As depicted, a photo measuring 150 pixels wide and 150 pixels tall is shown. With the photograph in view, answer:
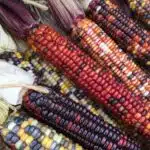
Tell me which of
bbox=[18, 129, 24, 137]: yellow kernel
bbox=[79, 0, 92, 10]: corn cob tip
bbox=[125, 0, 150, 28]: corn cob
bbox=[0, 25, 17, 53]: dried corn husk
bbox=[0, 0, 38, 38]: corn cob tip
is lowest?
bbox=[18, 129, 24, 137]: yellow kernel

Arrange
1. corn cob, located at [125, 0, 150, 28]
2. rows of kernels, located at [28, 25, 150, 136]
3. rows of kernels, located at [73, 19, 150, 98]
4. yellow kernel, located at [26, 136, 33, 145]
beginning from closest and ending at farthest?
yellow kernel, located at [26, 136, 33, 145]
rows of kernels, located at [28, 25, 150, 136]
rows of kernels, located at [73, 19, 150, 98]
corn cob, located at [125, 0, 150, 28]

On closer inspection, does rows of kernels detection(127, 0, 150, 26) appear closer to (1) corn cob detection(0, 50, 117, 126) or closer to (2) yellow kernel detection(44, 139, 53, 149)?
(1) corn cob detection(0, 50, 117, 126)

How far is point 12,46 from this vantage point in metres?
2.10

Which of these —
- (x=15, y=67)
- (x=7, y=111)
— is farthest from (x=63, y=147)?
(x=15, y=67)

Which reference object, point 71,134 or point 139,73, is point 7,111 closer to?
point 71,134

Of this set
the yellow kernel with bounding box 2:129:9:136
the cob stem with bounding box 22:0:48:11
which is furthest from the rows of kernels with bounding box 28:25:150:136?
the yellow kernel with bounding box 2:129:9:136

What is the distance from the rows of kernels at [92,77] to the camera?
192cm

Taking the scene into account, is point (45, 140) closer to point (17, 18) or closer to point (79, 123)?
point (79, 123)

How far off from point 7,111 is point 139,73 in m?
0.58

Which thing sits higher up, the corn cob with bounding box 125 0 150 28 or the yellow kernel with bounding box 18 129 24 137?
the corn cob with bounding box 125 0 150 28

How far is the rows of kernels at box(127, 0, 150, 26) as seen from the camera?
224cm

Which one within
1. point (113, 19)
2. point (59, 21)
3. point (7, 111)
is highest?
point (113, 19)

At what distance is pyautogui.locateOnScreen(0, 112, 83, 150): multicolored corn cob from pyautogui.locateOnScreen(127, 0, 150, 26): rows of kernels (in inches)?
28.8

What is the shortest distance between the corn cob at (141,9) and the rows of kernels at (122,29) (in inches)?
3.1
